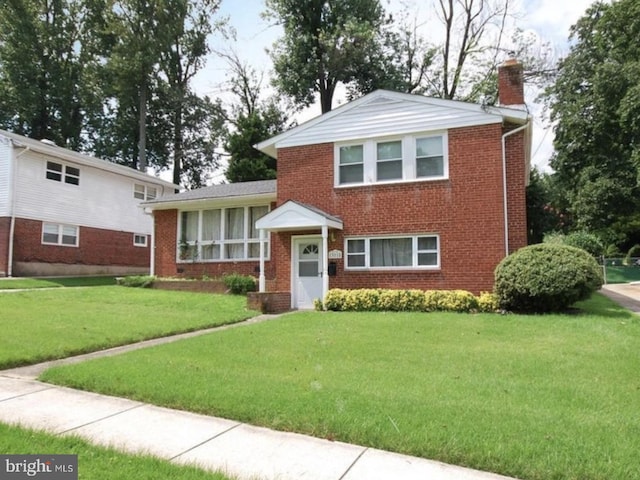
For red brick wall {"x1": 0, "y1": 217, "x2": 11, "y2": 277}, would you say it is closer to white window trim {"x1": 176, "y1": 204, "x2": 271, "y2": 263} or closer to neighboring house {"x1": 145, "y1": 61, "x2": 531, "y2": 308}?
white window trim {"x1": 176, "y1": 204, "x2": 271, "y2": 263}

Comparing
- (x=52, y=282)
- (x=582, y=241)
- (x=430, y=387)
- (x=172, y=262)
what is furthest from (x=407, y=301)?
(x=582, y=241)

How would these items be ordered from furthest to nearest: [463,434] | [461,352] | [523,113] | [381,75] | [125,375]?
[381,75], [523,113], [461,352], [125,375], [463,434]

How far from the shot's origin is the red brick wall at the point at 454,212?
44.7ft

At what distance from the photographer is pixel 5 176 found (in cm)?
2144

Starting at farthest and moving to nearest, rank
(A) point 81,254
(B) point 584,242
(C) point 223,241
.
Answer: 1. (B) point 584,242
2. (A) point 81,254
3. (C) point 223,241

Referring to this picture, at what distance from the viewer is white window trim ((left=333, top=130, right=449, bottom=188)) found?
14320 millimetres

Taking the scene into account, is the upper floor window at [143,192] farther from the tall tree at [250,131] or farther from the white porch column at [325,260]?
the white porch column at [325,260]

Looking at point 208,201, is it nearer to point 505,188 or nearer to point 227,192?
point 227,192

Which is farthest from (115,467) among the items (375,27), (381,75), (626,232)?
(626,232)

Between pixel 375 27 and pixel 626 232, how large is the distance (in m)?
25.7

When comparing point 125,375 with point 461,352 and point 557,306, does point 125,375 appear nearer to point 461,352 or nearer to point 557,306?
point 461,352

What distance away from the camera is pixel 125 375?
5895 mm

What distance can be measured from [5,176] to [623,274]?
34575 mm

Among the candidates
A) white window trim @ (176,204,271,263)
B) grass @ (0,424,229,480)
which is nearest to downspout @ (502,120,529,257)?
white window trim @ (176,204,271,263)
